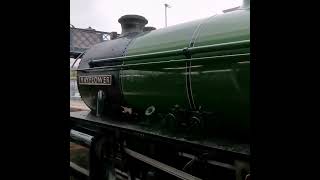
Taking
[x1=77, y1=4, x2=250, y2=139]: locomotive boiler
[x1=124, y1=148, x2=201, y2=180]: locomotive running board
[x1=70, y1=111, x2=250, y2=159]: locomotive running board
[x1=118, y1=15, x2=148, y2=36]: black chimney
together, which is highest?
[x1=118, y1=15, x2=148, y2=36]: black chimney

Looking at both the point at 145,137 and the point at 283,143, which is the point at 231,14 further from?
the point at 283,143

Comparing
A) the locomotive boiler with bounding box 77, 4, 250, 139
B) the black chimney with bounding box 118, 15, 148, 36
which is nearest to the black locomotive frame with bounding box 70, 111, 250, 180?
the locomotive boiler with bounding box 77, 4, 250, 139

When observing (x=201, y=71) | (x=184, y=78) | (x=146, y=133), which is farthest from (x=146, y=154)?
(x=201, y=71)

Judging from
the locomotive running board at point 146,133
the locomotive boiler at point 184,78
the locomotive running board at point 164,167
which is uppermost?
the locomotive boiler at point 184,78

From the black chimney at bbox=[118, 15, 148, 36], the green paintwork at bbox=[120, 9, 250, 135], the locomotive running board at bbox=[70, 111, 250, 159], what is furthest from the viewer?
the black chimney at bbox=[118, 15, 148, 36]

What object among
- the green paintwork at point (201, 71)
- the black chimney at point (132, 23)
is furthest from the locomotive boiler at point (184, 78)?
the black chimney at point (132, 23)

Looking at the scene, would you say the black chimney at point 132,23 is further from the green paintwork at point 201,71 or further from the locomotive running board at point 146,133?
the locomotive running board at point 146,133

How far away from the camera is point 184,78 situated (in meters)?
3.68

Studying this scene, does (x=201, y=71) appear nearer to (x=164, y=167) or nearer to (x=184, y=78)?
(x=184, y=78)

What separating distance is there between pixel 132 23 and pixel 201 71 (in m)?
2.67

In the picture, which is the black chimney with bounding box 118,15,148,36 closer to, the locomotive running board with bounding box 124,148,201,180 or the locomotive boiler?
the locomotive boiler

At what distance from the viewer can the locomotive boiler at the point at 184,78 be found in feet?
10.5

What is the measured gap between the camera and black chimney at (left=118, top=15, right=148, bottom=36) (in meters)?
5.70

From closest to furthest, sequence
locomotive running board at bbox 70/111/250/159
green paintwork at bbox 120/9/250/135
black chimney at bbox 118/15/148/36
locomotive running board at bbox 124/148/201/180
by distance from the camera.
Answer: locomotive running board at bbox 70/111/250/159, green paintwork at bbox 120/9/250/135, locomotive running board at bbox 124/148/201/180, black chimney at bbox 118/15/148/36
